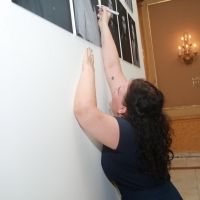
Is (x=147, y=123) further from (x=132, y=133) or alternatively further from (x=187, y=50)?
(x=187, y=50)

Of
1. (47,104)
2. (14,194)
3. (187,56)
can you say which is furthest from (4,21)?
(187,56)

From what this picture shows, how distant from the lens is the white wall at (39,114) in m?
0.55

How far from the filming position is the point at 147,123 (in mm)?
1027

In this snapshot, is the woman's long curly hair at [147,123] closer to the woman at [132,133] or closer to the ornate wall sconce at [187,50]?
the woman at [132,133]

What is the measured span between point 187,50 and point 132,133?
147 inches

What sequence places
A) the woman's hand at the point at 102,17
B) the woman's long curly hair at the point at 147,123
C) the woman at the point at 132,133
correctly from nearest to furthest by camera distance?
the woman at the point at 132,133
the woman's long curly hair at the point at 147,123
the woman's hand at the point at 102,17

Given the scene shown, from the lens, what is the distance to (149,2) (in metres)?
4.50

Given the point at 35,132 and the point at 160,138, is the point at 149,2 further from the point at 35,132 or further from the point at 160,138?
the point at 35,132

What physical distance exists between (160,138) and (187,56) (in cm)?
364

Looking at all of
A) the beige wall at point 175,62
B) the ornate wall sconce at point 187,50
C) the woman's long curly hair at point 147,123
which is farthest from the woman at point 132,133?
the ornate wall sconce at point 187,50

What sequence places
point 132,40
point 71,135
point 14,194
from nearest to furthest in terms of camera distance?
point 14,194 < point 71,135 < point 132,40

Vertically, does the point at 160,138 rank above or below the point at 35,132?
below

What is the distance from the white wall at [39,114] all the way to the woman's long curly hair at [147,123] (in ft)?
0.78

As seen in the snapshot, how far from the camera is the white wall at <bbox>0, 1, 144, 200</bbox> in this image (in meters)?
0.55
